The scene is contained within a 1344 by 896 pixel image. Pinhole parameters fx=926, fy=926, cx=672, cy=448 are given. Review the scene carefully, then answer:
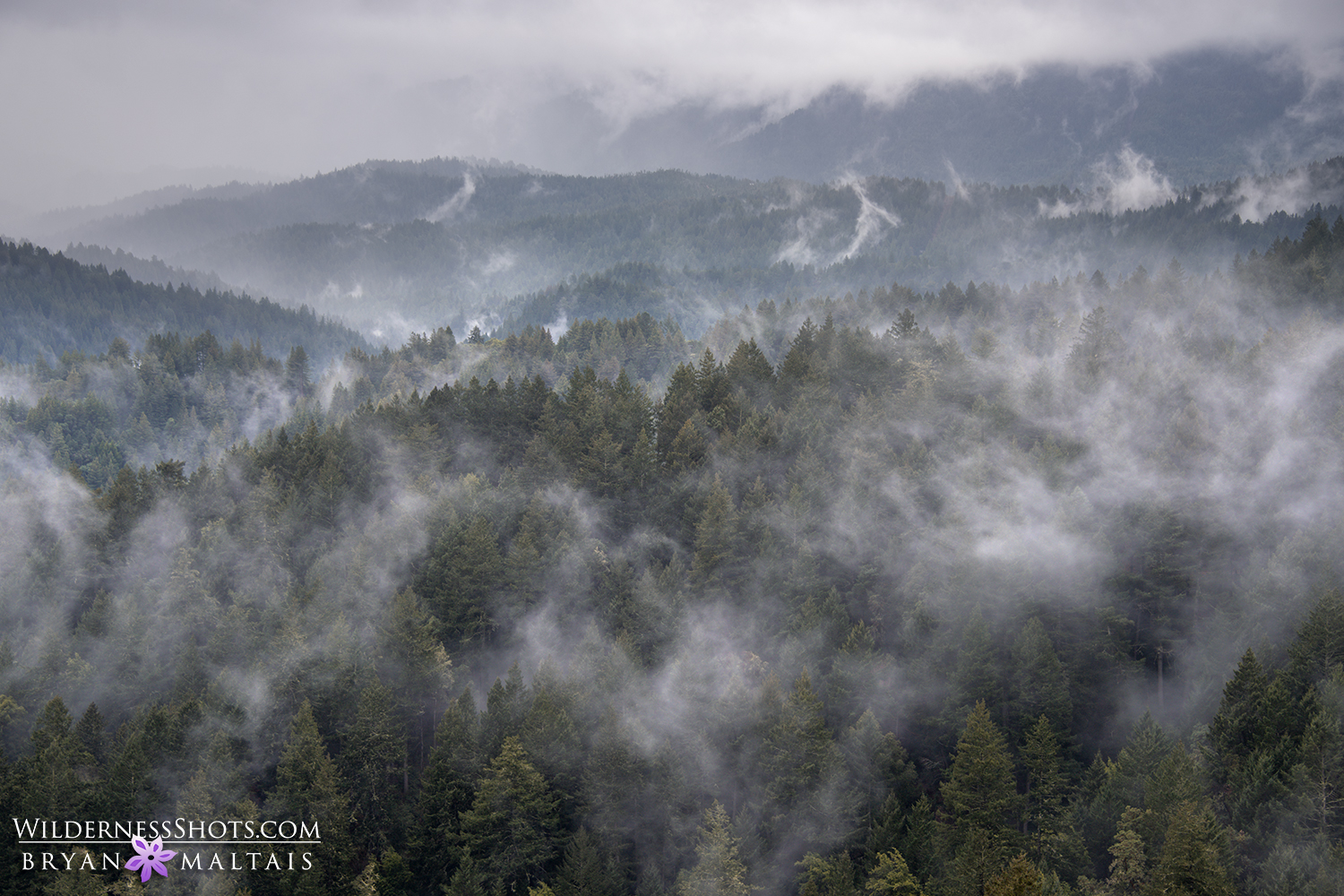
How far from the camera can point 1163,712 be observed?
67.6 meters

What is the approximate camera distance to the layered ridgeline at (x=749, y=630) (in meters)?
55.1

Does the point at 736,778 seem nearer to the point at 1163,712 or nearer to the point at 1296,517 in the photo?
the point at 1163,712

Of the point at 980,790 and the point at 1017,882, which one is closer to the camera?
the point at 1017,882

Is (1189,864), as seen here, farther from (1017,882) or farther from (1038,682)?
(1038,682)

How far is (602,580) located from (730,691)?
2009 centimetres

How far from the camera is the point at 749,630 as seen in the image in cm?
7675

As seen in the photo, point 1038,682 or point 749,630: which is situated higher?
point 1038,682

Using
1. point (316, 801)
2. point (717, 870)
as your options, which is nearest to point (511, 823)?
point (316, 801)

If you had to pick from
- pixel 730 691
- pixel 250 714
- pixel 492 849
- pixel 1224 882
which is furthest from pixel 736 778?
pixel 250 714

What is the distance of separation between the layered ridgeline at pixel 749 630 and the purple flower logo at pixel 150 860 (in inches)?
106

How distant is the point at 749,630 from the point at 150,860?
1754 inches

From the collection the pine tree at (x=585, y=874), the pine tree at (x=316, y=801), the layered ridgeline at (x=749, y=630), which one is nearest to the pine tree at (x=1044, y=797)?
the layered ridgeline at (x=749, y=630)

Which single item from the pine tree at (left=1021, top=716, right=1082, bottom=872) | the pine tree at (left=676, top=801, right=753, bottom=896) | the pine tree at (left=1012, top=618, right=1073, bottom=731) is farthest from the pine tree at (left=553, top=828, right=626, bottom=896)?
the pine tree at (left=1012, top=618, right=1073, bottom=731)

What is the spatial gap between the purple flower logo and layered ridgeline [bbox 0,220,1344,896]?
2.69 metres
